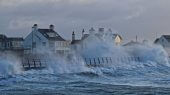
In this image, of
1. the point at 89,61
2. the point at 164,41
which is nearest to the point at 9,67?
the point at 89,61

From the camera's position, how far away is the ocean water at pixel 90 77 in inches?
1134

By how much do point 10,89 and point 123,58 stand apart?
45.1 metres

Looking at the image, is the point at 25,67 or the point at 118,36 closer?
the point at 25,67

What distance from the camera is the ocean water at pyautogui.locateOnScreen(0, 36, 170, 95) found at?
2880 cm

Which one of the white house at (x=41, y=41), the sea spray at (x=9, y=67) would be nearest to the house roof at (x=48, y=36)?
the white house at (x=41, y=41)

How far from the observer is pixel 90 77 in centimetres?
4169

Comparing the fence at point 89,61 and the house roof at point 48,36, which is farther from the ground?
the house roof at point 48,36

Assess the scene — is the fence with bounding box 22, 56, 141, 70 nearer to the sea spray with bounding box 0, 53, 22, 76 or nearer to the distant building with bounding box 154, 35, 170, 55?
the sea spray with bounding box 0, 53, 22, 76

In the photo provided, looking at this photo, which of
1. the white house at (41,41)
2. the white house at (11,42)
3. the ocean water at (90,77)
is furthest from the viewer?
the white house at (11,42)

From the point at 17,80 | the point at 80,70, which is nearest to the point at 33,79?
the point at 17,80

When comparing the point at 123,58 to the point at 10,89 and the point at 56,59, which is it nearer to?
the point at 56,59

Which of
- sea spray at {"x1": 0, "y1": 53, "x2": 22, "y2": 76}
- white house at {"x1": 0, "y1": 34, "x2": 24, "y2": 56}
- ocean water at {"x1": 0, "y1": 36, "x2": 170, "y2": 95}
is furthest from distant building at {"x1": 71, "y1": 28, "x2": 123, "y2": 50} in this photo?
sea spray at {"x1": 0, "y1": 53, "x2": 22, "y2": 76}

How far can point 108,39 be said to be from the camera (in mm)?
82000

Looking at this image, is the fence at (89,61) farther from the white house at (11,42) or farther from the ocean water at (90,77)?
the white house at (11,42)
